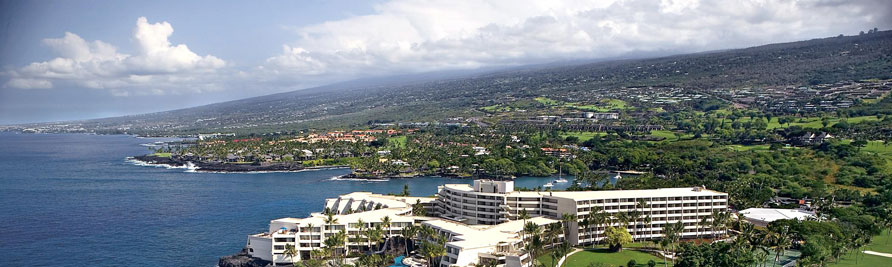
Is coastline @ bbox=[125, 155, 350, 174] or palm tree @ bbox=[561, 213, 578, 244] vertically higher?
palm tree @ bbox=[561, 213, 578, 244]

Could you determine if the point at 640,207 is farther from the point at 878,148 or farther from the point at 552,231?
the point at 878,148

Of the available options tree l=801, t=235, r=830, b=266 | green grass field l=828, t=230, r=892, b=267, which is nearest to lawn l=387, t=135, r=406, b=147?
green grass field l=828, t=230, r=892, b=267

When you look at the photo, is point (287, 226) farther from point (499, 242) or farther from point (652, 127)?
point (652, 127)

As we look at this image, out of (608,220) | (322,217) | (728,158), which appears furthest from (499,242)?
(728,158)

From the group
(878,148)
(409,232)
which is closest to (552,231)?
(409,232)

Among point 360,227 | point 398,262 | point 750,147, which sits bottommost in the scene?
point 750,147

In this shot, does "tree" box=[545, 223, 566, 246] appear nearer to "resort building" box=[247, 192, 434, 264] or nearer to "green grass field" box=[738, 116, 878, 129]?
"resort building" box=[247, 192, 434, 264]
